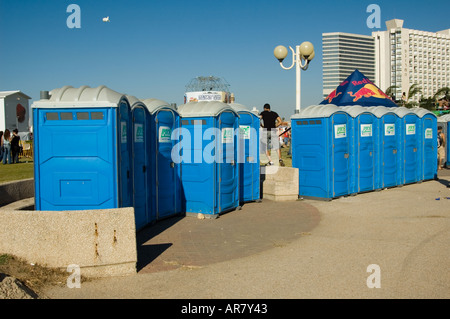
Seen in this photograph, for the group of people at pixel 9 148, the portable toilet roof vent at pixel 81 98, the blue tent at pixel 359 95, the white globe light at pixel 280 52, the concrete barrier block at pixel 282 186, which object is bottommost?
the concrete barrier block at pixel 282 186

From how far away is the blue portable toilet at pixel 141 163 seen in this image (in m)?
7.25

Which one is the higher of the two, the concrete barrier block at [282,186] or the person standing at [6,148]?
the person standing at [6,148]

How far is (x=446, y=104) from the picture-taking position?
3709 cm

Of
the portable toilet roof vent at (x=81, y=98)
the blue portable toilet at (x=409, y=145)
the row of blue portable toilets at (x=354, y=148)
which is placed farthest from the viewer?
the blue portable toilet at (x=409, y=145)

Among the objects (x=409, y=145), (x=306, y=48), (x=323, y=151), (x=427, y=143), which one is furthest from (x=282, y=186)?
(x=306, y=48)

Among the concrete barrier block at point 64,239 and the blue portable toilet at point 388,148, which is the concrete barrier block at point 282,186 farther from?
the concrete barrier block at point 64,239

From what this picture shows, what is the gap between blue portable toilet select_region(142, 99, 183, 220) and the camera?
8008 millimetres

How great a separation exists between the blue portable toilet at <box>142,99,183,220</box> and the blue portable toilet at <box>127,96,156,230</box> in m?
0.11

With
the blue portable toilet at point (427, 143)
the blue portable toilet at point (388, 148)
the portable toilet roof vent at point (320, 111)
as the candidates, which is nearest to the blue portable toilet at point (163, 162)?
the portable toilet roof vent at point (320, 111)

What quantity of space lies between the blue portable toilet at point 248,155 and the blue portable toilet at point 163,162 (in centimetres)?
183
